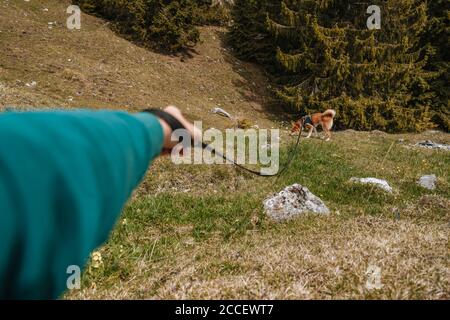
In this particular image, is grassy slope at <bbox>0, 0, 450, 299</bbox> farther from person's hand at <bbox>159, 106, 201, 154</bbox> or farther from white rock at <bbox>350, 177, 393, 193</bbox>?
person's hand at <bbox>159, 106, 201, 154</bbox>

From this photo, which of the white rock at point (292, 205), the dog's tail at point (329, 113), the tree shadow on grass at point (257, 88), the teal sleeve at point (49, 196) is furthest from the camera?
the tree shadow on grass at point (257, 88)

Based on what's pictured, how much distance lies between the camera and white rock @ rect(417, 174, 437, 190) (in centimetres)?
1190

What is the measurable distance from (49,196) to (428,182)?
13.0m

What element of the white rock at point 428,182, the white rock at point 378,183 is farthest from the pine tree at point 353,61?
the white rock at point 378,183

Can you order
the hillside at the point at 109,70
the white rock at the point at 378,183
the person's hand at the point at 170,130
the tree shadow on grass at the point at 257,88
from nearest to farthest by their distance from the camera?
the person's hand at the point at 170,130 → the white rock at the point at 378,183 → the hillside at the point at 109,70 → the tree shadow on grass at the point at 257,88

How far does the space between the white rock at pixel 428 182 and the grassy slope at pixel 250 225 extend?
231mm

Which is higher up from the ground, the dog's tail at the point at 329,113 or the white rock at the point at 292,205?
the white rock at the point at 292,205

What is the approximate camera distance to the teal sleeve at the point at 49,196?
91 centimetres

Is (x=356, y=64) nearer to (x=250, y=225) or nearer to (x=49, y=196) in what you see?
(x=250, y=225)

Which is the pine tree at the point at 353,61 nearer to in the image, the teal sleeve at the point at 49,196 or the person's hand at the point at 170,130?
the person's hand at the point at 170,130

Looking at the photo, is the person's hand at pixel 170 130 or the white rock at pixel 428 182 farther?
the white rock at pixel 428 182

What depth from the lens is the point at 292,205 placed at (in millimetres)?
8430
